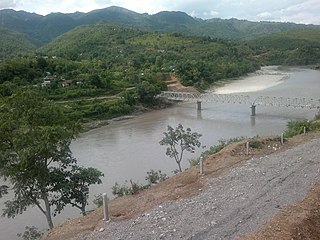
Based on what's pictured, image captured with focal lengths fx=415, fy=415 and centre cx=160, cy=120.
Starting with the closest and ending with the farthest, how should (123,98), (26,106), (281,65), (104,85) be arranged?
(26,106), (123,98), (104,85), (281,65)

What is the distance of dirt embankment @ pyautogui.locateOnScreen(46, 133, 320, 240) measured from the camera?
6.01 m

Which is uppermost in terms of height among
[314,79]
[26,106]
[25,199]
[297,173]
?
[26,106]

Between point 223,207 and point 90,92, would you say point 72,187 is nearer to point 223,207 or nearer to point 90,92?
point 223,207

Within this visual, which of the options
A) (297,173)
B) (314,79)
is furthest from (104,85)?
(297,173)

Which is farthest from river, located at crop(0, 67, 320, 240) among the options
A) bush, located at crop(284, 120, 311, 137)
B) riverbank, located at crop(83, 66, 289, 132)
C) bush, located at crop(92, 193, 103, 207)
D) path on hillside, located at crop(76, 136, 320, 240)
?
path on hillside, located at crop(76, 136, 320, 240)

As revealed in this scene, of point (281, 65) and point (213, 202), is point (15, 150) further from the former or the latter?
point (281, 65)

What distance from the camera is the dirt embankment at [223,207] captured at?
6.01 metres

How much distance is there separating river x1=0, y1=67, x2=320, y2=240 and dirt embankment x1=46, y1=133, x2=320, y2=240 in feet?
28.9

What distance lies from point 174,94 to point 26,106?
38839 mm

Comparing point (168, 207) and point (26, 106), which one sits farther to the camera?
point (26, 106)

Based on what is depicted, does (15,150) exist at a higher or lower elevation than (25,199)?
higher

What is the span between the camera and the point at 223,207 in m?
6.80

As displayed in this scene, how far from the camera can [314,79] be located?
6881cm

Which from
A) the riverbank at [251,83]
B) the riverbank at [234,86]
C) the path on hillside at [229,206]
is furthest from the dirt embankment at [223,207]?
the riverbank at [251,83]
